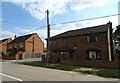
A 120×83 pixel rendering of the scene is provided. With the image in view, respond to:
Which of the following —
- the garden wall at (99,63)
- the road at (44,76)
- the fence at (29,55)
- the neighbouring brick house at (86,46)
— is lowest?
the road at (44,76)

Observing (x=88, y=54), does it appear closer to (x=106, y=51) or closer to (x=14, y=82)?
(x=106, y=51)

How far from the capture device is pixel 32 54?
63.8 metres

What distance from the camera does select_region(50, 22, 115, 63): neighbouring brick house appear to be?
113 feet

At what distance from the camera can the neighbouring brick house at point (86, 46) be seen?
34438mm

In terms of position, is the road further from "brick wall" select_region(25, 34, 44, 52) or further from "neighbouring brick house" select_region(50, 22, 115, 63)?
"brick wall" select_region(25, 34, 44, 52)

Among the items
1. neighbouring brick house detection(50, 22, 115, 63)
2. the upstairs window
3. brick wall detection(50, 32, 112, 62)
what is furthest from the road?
the upstairs window

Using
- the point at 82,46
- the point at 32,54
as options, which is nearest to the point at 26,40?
the point at 32,54

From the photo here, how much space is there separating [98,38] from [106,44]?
6.16 feet

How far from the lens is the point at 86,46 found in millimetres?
37094

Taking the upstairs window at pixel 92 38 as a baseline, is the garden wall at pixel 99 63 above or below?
below

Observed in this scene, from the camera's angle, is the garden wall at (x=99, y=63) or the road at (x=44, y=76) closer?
the road at (x=44, y=76)

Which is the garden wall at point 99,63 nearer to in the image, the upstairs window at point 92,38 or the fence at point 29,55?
the upstairs window at point 92,38

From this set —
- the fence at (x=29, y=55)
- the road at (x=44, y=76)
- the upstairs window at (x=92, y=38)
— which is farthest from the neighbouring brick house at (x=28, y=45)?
the road at (x=44, y=76)

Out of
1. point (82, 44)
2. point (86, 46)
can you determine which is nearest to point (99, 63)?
point (86, 46)
